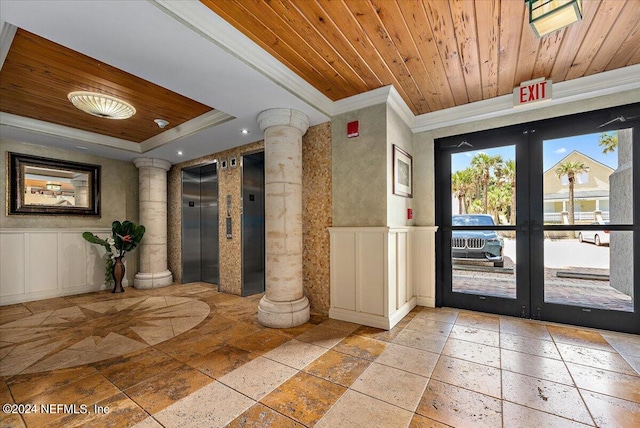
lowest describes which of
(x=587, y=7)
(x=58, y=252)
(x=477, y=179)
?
(x=58, y=252)

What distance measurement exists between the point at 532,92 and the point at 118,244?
6.95m

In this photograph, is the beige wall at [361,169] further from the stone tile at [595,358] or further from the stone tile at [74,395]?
the stone tile at [74,395]

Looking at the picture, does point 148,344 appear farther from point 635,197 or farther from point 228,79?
point 635,197

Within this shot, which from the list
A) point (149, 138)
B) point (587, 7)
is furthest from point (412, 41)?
point (149, 138)

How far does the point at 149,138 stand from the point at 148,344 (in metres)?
3.78

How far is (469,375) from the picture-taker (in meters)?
2.23

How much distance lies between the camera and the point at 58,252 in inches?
197

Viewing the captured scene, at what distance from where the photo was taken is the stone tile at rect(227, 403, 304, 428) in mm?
1687

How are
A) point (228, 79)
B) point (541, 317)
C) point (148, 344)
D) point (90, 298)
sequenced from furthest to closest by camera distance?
point (90, 298) → point (541, 317) → point (148, 344) → point (228, 79)

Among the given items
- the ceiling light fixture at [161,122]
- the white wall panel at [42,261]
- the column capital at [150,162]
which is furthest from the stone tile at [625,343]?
the white wall panel at [42,261]

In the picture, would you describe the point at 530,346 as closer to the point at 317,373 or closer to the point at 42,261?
the point at 317,373

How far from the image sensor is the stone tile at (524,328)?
2.99m

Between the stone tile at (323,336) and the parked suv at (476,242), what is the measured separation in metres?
2.10

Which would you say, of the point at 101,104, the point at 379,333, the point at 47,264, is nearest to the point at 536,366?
the point at 379,333
